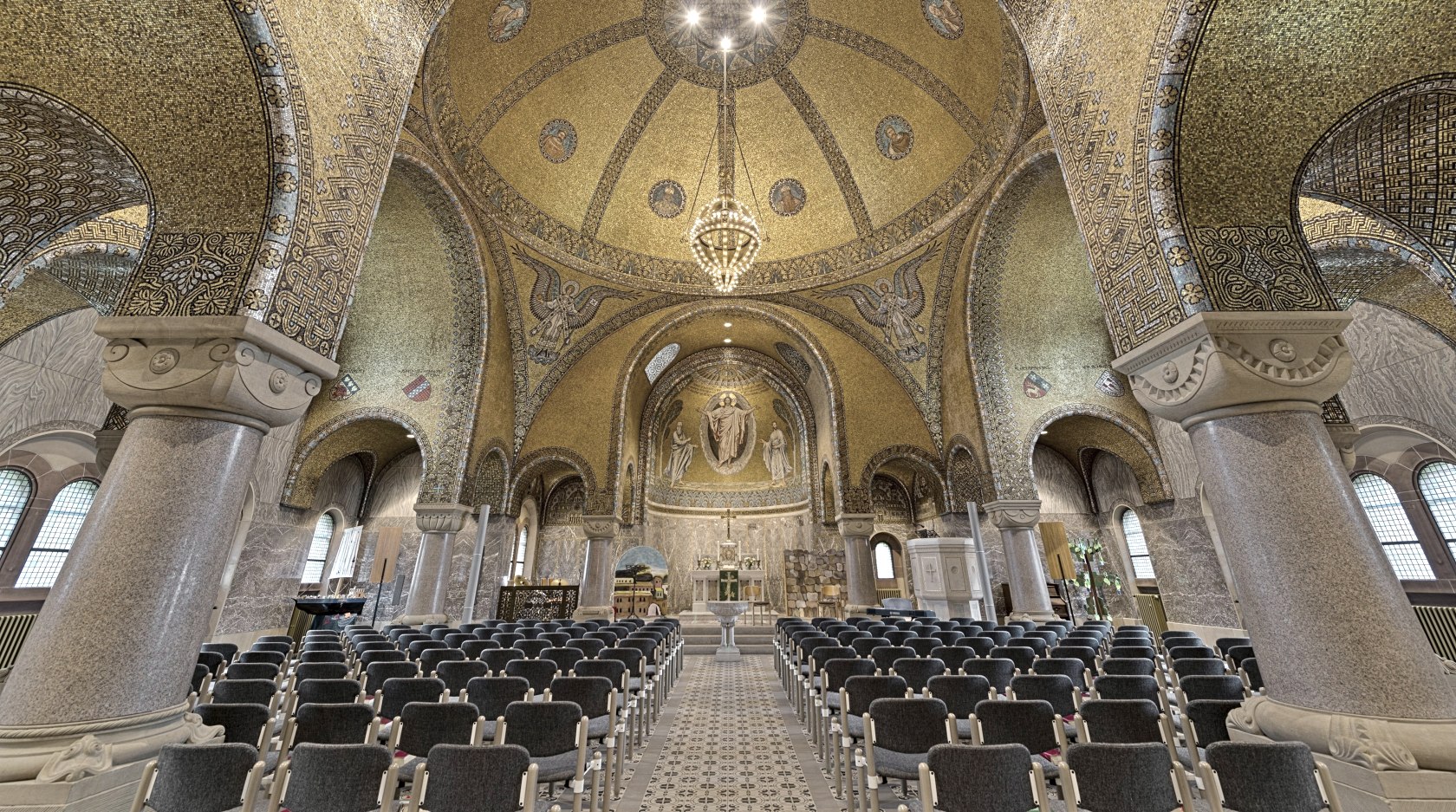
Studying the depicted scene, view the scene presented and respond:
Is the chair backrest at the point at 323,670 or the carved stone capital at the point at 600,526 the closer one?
the chair backrest at the point at 323,670

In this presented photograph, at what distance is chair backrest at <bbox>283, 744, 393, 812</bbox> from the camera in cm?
223

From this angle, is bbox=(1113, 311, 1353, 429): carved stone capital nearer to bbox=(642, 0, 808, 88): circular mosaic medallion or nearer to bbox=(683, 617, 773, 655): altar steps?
bbox=(683, 617, 773, 655): altar steps

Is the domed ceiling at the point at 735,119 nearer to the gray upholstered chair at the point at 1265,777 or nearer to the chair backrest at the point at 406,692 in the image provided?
the chair backrest at the point at 406,692

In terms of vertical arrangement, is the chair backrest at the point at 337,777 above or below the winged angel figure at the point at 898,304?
below

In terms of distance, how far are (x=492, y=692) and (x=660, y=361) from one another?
15.5 m

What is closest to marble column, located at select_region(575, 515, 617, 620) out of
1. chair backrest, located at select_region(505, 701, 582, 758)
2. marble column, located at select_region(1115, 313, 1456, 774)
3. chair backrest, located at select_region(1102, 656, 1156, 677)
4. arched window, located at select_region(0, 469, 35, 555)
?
arched window, located at select_region(0, 469, 35, 555)

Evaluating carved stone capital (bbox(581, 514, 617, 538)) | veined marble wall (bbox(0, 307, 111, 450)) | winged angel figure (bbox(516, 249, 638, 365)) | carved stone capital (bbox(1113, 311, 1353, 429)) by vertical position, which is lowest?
carved stone capital (bbox(1113, 311, 1353, 429))

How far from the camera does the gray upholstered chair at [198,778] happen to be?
2.23m

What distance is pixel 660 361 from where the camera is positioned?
1914 cm

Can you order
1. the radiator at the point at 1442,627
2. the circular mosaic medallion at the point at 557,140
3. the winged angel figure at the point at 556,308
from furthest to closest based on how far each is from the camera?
the winged angel figure at the point at 556,308 → the circular mosaic medallion at the point at 557,140 → the radiator at the point at 1442,627

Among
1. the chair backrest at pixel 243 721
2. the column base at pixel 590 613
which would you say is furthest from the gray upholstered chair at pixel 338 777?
the column base at pixel 590 613

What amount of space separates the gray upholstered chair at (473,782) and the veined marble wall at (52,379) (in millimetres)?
A: 12444

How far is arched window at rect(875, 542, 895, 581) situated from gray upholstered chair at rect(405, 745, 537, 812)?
67.3 feet

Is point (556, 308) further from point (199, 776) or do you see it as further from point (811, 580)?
point (199, 776)
